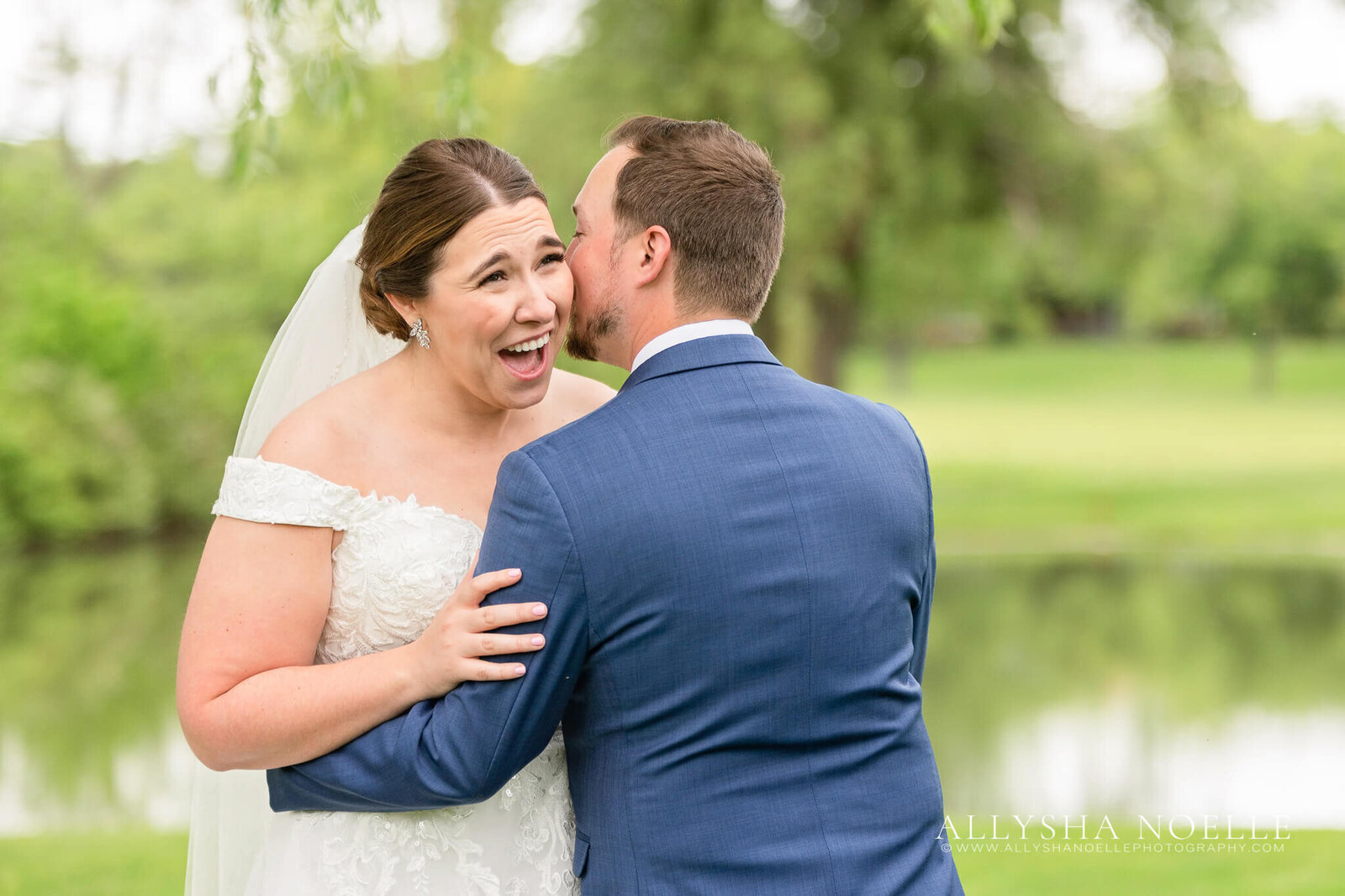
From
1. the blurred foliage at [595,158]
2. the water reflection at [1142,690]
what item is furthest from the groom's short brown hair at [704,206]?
the water reflection at [1142,690]

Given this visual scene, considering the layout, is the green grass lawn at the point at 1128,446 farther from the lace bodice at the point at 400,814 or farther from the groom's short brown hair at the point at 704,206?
the groom's short brown hair at the point at 704,206

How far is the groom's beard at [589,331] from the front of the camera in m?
2.19

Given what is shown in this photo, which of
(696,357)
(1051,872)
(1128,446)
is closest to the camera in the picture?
(696,357)

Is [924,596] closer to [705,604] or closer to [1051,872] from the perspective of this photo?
[705,604]

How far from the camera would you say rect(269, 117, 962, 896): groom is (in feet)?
6.29

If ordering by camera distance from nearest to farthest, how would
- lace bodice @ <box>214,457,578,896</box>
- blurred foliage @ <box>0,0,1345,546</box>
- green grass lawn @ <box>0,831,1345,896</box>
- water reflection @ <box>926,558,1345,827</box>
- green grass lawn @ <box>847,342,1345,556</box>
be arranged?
lace bodice @ <box>214,457,578,896</box>
green grass lawn @ <box>0,831,1345,896</box>
water reflection @ <box>926,558,1345,827</box>
blurred foliage @ <box>0,0,1345,546</box>
green grass lawn @ <box>847,342,1345,556</box>

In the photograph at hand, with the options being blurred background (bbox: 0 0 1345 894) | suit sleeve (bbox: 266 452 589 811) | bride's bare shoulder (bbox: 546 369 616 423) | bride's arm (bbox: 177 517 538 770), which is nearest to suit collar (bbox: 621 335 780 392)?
suit sleeve (bbox: 266 452 589 811)

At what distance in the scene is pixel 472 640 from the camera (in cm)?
197

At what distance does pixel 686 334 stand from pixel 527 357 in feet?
1.44

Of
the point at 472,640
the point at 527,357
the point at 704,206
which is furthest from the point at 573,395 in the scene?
the point at 472,640

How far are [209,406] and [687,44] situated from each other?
1272cm

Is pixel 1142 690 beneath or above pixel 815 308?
beneath

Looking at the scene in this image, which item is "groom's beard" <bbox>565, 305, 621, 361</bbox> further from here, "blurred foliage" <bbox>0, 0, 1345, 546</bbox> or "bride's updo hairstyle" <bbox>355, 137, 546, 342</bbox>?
"blurred foliage" <bbox>0, 0, 1345, 546</bbox>

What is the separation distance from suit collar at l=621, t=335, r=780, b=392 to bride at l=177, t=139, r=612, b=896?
31cm
